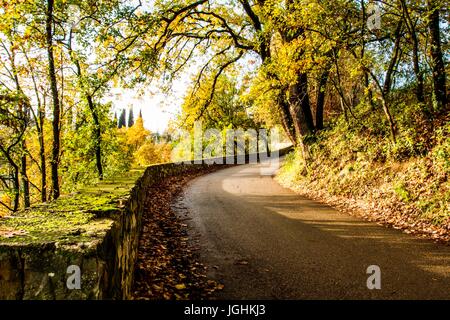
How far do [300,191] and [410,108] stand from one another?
493 centimetres

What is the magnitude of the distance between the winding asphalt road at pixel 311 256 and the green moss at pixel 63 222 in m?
1.97

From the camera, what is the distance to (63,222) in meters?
3.21

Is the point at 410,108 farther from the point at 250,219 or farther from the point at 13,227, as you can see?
the point at 13,227

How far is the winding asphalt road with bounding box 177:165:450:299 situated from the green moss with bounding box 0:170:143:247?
6.48 ft

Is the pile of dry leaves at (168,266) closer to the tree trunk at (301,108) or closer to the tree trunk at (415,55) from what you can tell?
the tree trunk at (301,108)

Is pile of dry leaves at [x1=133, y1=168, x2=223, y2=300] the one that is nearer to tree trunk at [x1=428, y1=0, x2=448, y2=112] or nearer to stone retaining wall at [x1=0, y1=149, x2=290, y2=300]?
stone retaining wall at [x1=0, y1=149, x2=290, y2=300]

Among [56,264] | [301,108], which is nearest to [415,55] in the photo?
[301,108]

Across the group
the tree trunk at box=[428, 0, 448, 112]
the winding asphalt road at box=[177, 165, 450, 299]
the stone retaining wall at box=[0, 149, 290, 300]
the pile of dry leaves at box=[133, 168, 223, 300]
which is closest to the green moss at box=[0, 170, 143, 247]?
the stone retaining wall at box=[0, 149, 290, 300]

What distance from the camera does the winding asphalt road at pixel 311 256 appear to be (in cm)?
435

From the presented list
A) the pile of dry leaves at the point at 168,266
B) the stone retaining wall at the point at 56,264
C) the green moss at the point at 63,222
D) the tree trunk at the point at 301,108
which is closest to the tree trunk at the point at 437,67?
the tree trunk at the point at 301,108

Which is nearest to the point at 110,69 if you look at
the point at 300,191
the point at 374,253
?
the point at 300,191

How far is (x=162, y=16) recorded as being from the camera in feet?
37.7

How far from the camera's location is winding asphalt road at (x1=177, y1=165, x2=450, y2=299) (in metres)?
4.35

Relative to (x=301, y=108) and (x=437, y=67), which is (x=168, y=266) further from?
(x=301, y=108)
